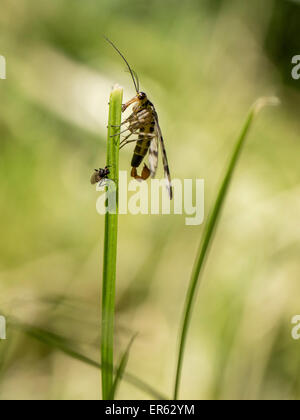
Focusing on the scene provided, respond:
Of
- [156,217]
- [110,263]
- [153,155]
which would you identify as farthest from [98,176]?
[156,217]

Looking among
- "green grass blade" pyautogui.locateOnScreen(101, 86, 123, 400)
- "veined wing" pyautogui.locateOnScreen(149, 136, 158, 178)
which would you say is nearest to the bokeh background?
"green grass blade" pyautogui.locateOnScreen(101, 86, 123, 400)

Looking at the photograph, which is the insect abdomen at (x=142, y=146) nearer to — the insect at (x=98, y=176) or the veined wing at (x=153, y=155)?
the veined wing at (x=153, y=155)

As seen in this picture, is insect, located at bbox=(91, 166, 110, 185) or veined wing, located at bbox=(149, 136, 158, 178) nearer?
insect, located at bbox=(91, 166, 110, 185)

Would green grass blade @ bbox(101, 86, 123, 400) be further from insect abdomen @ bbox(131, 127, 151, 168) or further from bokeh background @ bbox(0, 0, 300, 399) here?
insect abdomen @ bbox(131, 127, 151, 168)

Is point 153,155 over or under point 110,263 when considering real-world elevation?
over

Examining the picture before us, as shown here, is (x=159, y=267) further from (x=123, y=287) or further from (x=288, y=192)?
(x=288, y=192)

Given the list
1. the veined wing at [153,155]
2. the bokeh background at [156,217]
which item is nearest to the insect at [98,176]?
the veined wing at [153,155]

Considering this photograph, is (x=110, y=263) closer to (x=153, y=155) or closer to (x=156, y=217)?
(x=153, y=155)
